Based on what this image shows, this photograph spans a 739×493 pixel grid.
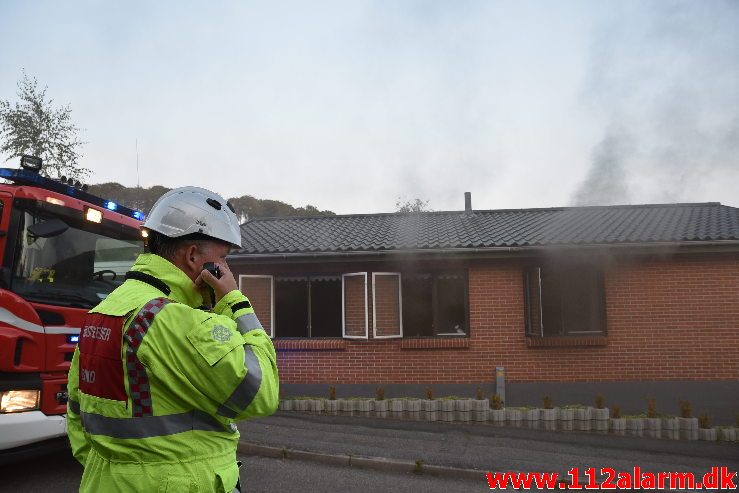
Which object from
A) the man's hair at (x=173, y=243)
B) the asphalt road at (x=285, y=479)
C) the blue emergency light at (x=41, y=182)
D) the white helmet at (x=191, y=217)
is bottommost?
the asphalt road at (x=285, y=479)

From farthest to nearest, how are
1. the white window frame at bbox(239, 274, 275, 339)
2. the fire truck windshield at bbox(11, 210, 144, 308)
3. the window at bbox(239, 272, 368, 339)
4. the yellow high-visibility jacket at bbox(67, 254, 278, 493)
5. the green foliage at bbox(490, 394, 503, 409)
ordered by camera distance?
the white window frame at bbox(239, 274, 275, 339)
the window at bbox(239, 272, 368, 339)
the green foliage at bbox(490, 394, 503, 409)
the fire truck windshield at bbox(11, 210, 144, 308)
the yellow high-visibility jacket at bbox(67, 254, 278, 493)

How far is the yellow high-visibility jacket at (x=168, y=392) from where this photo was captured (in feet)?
4.83

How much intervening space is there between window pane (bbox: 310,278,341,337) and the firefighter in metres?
9.08

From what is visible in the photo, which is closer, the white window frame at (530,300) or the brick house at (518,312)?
the brick house at (518,312)

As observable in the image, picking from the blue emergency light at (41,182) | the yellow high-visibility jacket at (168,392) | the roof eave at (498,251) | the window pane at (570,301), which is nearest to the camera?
the yellow high-visibility jacket at (168,392)

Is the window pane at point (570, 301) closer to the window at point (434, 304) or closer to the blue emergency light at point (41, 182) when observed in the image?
the window at point (434, 304)

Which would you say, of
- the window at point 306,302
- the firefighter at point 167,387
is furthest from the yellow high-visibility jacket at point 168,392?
the window at point 306,302

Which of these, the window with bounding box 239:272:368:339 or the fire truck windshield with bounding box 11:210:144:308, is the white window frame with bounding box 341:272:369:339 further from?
the fire truck windshield with bounding box 11:210:144:308

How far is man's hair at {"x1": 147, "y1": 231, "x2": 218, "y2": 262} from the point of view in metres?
1.83

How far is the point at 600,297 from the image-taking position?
995 centimetres

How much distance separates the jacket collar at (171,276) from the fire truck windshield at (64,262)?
358 cm

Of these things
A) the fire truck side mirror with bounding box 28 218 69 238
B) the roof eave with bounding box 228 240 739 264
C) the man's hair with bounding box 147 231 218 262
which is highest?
the roof eave with bounding box 228 240 739 264

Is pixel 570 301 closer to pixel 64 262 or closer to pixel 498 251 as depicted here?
pixel 498 251

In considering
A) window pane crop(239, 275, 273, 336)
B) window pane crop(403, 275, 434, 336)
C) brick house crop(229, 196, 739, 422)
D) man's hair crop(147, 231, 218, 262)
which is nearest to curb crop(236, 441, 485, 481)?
brick house crop(229, 196, 739, 422)
